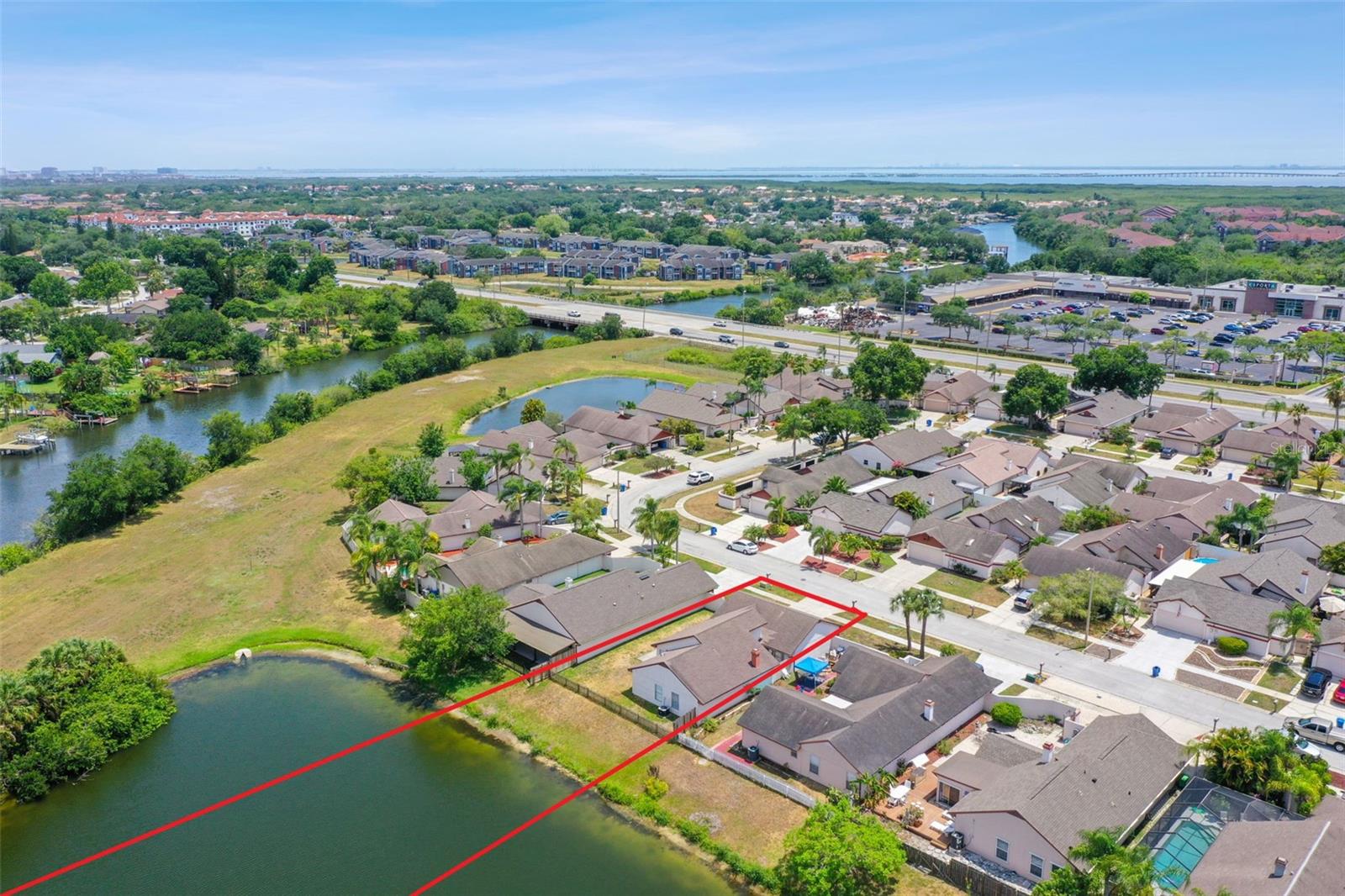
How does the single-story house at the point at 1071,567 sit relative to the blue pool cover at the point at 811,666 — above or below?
above

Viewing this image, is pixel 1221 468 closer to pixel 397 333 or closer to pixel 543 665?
pixel 543 665

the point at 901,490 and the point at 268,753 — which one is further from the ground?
the point at 901,490

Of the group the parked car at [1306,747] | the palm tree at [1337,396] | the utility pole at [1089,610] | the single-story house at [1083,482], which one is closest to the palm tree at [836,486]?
the single-story house at [1083,482]

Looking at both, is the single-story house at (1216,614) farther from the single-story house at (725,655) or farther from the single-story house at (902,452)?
the single-story house at (902,452)

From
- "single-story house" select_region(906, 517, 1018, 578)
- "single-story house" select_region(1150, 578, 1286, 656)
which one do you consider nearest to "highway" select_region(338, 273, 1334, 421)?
"single-story house" select_region(1150, 578, 1286, 656)

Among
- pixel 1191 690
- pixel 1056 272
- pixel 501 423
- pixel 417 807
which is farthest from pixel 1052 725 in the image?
pixel 1056 272

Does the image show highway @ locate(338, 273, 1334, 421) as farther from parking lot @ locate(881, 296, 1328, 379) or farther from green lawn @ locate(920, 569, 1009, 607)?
green lawn @ locate(920, 569, 1009, 607)
